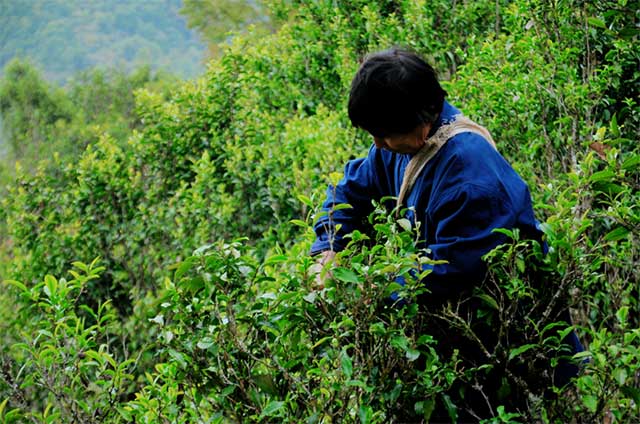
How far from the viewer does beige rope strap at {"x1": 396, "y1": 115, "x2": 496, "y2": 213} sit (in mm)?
2029

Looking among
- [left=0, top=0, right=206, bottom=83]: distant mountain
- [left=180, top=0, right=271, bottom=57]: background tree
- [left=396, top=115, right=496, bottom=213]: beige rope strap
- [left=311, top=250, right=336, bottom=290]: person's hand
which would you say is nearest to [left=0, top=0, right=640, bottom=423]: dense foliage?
[left=311, top=250, right=336, bottom=290]: person's hand

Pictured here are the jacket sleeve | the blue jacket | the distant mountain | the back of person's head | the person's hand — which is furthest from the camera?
the distant mountain

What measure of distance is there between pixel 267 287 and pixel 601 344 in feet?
2.97

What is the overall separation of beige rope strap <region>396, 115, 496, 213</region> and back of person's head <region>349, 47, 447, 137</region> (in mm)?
59

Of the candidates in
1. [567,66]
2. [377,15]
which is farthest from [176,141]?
[567,66]

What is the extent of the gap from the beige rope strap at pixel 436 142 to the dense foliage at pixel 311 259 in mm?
199

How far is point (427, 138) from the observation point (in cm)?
205

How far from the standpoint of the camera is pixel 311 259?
1.81 meters

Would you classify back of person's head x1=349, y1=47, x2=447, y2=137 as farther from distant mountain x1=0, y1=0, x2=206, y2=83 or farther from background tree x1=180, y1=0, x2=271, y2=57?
distant mountain x1=0, y1=0, x2=206, y2=83

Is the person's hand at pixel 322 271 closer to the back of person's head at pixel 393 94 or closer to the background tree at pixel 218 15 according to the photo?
the back of person's head at pixel 393 94

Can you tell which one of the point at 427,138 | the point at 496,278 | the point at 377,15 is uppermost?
the point at 427,138

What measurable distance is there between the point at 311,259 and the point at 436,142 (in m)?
0.54

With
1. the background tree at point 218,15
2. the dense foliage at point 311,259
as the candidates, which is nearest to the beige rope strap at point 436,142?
the dense foliage at point 311,259

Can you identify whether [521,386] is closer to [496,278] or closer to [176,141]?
[496,278]
